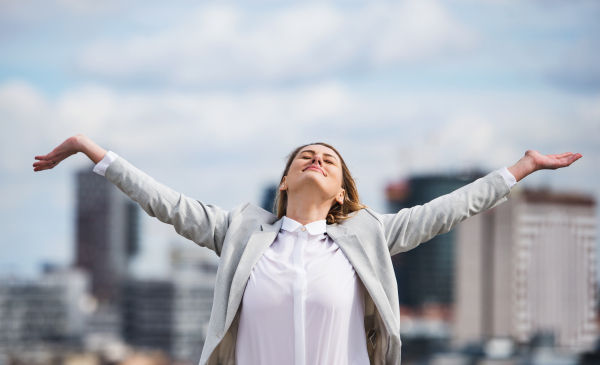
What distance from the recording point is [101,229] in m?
102

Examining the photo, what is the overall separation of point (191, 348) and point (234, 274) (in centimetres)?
8415

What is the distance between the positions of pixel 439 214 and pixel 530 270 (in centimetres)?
8267

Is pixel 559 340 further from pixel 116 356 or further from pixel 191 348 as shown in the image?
pixel 116 356

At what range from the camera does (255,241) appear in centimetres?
290

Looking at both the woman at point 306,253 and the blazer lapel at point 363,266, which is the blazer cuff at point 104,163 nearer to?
the woman at point 306,253

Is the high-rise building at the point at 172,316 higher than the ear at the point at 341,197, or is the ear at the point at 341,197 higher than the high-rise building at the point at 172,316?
the ear at the point at 341,197

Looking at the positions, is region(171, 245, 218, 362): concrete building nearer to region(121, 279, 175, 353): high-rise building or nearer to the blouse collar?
region(121, 279, 175, 353): high-rise building

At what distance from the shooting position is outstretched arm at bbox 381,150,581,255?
9.48 feet

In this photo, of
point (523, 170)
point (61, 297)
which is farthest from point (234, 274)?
point (61, 297)

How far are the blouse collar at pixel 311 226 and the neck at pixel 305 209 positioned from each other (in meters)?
0.02

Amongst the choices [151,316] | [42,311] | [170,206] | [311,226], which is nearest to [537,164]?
[311,226]

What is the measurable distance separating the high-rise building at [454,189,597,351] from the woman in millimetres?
76481

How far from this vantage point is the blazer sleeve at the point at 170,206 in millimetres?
2838

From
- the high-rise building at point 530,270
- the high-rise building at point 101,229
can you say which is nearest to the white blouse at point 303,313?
the high-rise building at point 530,270
